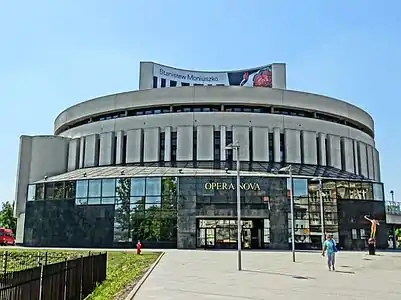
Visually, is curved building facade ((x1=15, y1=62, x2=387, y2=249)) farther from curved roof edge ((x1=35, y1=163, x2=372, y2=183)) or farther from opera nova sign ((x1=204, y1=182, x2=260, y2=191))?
curved roof edge ((x1=35, y1=163, x2=372, y2=183))

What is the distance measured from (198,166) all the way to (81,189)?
43.2 ft

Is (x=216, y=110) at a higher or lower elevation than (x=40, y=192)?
higher

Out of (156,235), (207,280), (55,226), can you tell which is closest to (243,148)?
(156,235)

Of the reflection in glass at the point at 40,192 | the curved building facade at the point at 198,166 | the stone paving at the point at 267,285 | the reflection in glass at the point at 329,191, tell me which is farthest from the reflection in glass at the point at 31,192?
the stone paving at the point at 267,285

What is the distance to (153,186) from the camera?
1849 inches

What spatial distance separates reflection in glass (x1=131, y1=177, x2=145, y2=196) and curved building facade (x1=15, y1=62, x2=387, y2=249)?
0.11 meters

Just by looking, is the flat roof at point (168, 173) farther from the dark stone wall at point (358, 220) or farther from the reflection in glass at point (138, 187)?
the dark stone wall at point (358, 220)

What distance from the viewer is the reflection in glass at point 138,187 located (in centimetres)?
4722

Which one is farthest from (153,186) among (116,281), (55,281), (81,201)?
(55,281)

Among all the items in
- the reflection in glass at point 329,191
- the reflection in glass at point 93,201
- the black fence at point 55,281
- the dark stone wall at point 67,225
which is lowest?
the black fence at point 55,281

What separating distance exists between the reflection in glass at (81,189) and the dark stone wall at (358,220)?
1041 inches

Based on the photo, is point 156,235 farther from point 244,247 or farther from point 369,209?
point 369,209

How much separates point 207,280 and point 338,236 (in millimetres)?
31448

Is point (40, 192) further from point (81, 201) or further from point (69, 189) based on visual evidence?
point (81, 201)
